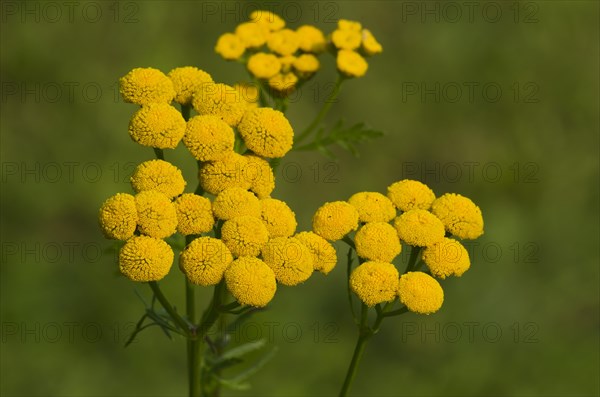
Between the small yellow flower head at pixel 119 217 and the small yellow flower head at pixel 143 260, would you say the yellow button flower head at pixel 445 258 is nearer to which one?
the small yellow flower head at pixel 143 260

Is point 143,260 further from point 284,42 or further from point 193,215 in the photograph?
point 284,42

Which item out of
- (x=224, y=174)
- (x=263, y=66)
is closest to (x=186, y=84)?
(x=224, y=174)

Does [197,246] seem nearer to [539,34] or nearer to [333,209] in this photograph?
[333,209]

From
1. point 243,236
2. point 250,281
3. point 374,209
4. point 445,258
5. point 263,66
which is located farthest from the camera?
point 263,66

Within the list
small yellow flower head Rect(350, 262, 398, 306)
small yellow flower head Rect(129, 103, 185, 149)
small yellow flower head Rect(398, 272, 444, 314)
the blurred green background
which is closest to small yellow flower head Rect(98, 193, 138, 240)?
small yellow flower head Rect(129, 103, 185, 149)

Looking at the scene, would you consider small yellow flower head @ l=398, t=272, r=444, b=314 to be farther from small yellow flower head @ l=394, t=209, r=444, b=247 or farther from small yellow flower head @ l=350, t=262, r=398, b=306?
small yellow flower head @ l=394, t=209, r=444, b=247

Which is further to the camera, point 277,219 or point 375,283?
point 277,219
